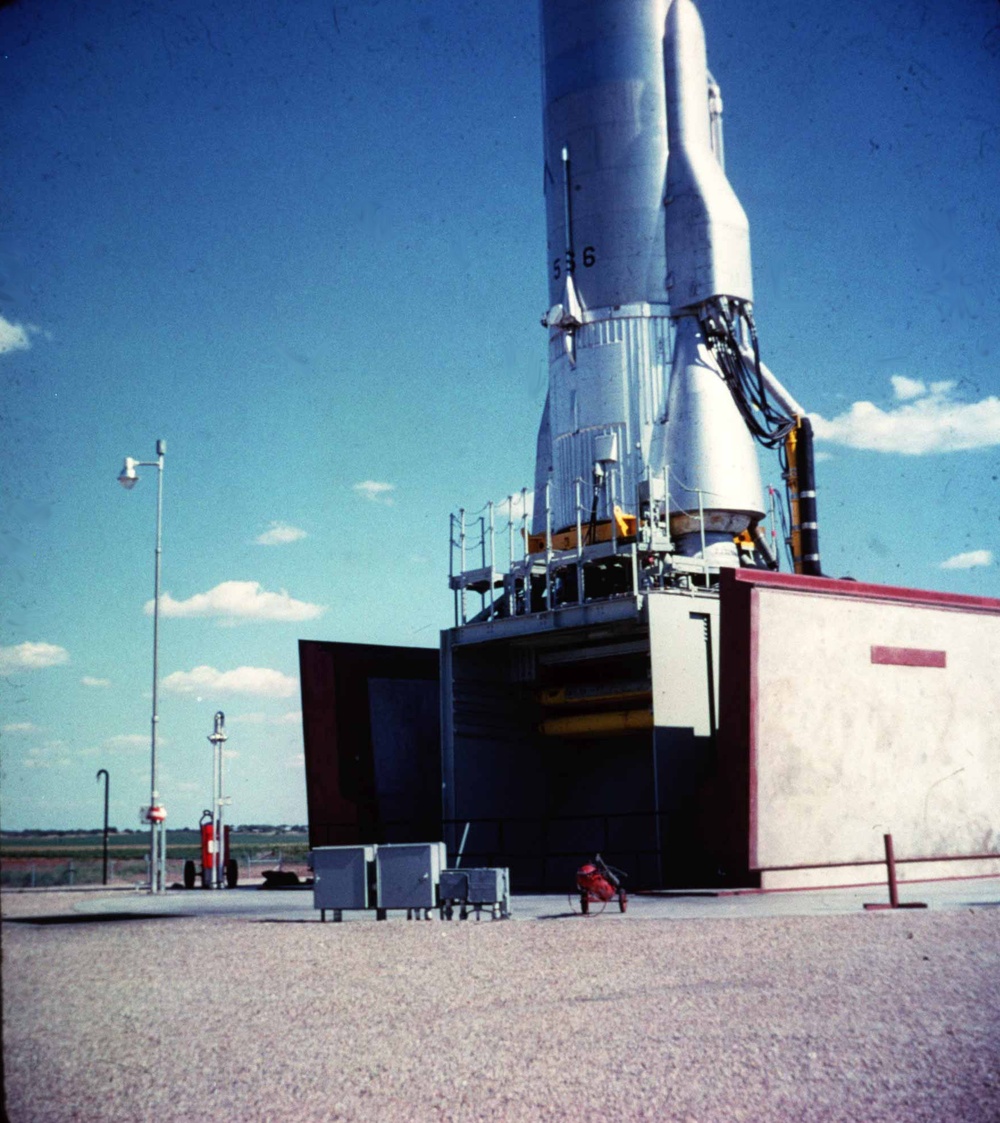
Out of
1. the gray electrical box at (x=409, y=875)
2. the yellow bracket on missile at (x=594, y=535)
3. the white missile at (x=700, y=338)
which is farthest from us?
the white missile at (x=700, y=338)

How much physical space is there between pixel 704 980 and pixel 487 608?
73.1 ft

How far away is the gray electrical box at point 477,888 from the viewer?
791 inches

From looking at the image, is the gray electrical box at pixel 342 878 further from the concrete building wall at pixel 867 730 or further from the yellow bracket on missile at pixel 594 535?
the yellow bracket on missile at pixel 594 535

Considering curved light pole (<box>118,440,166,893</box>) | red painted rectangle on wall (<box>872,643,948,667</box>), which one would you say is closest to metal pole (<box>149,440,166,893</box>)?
curved light pole (<box>118,440,166,893</box>)

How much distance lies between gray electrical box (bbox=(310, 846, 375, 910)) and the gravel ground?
5379 millimetres

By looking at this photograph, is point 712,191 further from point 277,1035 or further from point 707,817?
point 277,1035

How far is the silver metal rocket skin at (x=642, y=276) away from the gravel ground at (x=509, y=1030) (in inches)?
775

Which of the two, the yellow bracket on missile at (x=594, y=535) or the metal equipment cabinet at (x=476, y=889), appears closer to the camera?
the metal equipment cabinet at (x=476, y=889)

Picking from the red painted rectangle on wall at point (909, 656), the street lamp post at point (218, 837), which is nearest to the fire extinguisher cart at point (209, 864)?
the street lamp post at point (218, 837)

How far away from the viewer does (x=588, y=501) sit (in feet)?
113

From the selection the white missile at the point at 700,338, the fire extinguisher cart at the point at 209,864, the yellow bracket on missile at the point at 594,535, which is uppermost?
the white missile at the point at 700,338

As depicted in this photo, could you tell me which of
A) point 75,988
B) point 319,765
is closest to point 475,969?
point 75,988

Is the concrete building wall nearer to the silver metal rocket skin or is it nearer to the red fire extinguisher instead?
the red fire extinguisher

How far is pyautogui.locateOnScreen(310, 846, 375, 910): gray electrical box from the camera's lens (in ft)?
67.6
